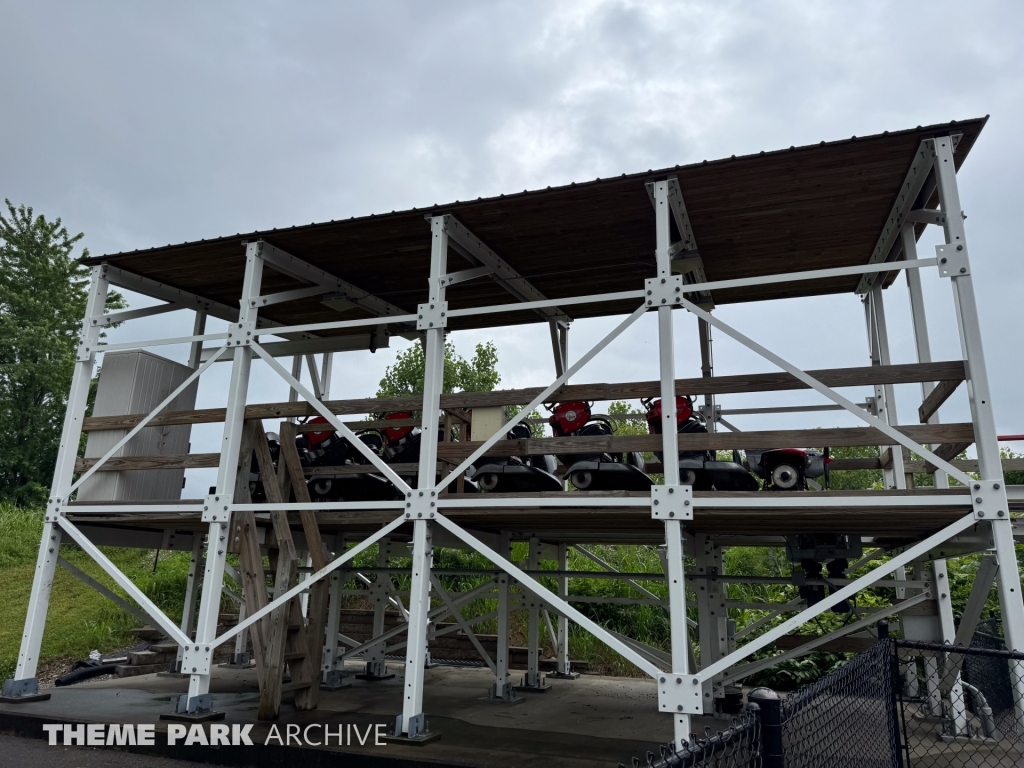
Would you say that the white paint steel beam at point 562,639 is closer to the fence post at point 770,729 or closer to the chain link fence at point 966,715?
the chain link fence at point 966,715

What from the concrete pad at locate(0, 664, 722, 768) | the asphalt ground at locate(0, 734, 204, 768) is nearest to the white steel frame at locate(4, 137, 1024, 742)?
the concrete pad at locate(0, 664, 722, 768)

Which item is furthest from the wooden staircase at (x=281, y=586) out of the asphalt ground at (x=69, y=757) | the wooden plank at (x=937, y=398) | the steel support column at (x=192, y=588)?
the wooden plank at (x=937, y=398)

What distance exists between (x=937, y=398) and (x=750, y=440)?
172 cm

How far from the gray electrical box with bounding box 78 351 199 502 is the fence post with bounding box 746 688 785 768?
737 centimetres

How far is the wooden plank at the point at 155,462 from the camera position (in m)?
7.52

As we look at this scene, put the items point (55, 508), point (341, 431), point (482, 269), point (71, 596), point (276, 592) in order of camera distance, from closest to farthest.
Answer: point (341, 431) → point (276, 592) → point (482, 269) → point (55, 508) → point (71, 596)

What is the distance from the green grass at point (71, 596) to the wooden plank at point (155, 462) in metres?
5.89

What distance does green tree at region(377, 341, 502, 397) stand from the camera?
19453mm

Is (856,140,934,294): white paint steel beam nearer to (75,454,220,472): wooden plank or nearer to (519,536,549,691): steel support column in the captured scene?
(519,536,549,691): steel support column

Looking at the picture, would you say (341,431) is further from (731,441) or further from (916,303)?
(916,303)

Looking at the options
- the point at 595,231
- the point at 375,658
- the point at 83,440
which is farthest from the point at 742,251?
the point at 83,440

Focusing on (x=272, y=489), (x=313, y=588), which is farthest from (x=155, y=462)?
(x=313, y=588)

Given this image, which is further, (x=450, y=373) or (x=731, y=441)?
(x=450, y=373)

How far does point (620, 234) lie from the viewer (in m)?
7.30
